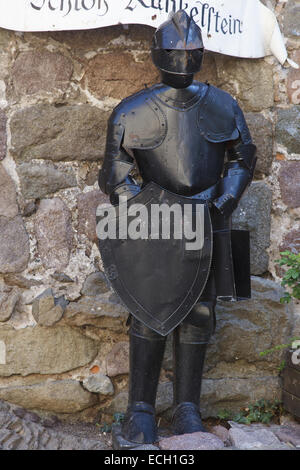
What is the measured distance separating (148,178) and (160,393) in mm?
953

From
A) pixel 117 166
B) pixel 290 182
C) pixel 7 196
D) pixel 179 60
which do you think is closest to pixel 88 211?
pixel 7 196

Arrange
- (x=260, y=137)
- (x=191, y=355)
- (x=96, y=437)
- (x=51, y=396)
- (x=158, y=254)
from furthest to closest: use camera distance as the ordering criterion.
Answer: (x=260, y=137)
(x=51, y=396)
(x=96, y=437)
(x=191, y=355)
(x=158, y=254)

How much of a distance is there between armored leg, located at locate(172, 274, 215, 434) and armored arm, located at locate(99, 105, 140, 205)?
484 mm

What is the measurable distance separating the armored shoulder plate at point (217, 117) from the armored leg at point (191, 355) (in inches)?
22.2

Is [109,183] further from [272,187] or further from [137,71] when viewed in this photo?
[272,187]

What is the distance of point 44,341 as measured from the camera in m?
2.92

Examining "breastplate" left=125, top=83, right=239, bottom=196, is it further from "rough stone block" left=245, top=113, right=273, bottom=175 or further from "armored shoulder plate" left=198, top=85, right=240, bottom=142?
"rough stone block" left=245, top=113, right=273, bottom=175

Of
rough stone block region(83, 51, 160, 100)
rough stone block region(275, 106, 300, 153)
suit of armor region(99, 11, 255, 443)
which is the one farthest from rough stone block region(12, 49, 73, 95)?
rough stone block region(275, 106, 300, 153)

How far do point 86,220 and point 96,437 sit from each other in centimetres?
91

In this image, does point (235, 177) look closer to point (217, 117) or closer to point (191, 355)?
point (217, 117)

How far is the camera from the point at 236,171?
2.68 metres

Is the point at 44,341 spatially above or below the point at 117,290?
below

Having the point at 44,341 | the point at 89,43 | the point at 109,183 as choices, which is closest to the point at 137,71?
the point at 89,43

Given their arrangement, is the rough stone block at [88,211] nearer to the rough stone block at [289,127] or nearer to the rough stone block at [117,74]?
the rough stone block at [117,74]
